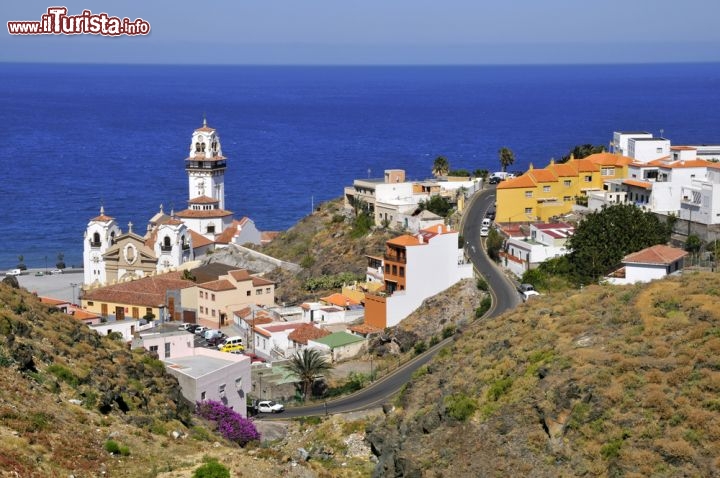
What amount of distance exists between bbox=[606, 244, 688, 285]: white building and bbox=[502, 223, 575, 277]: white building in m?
7.33

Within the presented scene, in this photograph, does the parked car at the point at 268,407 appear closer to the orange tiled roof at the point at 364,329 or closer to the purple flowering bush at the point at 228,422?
the purple flowering bush at the point at 228,422

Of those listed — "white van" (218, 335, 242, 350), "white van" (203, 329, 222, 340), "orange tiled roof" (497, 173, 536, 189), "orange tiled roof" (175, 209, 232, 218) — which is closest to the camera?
"white van" (218, 335, 242, 350)

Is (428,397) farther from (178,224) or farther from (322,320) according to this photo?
(178,224)

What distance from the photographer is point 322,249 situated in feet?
237

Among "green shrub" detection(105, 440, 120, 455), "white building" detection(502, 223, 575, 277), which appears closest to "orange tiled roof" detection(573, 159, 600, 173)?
"white building" detection(502, 223, 575, 277)

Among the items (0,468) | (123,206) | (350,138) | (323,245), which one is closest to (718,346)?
(0,468)

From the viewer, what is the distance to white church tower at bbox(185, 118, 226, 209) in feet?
281

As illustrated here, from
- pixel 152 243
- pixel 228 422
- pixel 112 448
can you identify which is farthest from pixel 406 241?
pixel 112 448

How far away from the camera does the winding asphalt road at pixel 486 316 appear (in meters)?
43.7

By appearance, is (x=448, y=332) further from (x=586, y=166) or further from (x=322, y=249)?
(x=586, y=166)

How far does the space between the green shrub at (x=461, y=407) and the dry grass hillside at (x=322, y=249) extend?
3308 cm

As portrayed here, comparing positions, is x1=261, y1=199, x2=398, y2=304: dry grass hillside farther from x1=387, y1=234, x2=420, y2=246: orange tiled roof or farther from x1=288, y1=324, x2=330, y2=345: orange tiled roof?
x1=288, y1=324, x2=330, y2=345: orange tiled roof

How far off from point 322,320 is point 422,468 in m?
29.0

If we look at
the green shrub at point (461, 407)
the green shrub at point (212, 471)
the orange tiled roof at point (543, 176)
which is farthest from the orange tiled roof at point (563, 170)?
the green shrub at point (212, 471)
